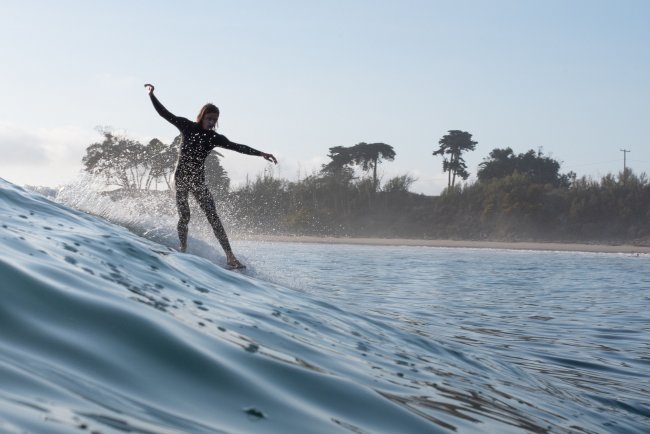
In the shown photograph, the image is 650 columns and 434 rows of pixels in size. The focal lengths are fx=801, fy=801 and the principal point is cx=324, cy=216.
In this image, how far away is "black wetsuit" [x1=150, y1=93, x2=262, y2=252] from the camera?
8438 millimetres

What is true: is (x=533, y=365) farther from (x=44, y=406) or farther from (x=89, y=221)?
(x=44, y=406)

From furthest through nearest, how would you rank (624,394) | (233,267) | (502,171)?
1. (502,171)
2. (233,267)
3. (624,394)

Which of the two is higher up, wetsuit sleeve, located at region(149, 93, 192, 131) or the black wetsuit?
wetsuit sleeve, located at region(149, 93, 192, 131)

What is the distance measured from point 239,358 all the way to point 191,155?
5.85 metres

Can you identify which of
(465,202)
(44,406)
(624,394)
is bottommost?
(624,394)

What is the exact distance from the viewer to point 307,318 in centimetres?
476

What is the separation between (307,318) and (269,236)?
3882cm

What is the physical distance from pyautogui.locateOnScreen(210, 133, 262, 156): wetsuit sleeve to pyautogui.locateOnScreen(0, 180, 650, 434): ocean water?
2.12 metres

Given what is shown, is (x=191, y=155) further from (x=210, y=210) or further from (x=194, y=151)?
(x=210, y=210)

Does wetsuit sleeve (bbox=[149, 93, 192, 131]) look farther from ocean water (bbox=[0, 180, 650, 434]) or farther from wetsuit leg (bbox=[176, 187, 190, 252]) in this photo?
ocean water (bbox=[0, 180, 650, 434])

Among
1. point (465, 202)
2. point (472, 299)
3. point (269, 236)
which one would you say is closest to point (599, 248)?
point (465, 202)

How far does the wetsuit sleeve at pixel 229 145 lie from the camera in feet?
27.8

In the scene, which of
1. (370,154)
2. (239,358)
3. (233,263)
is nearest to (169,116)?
(233,263)

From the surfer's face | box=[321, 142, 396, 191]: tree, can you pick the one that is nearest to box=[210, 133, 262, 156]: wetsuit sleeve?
the surfer's face
